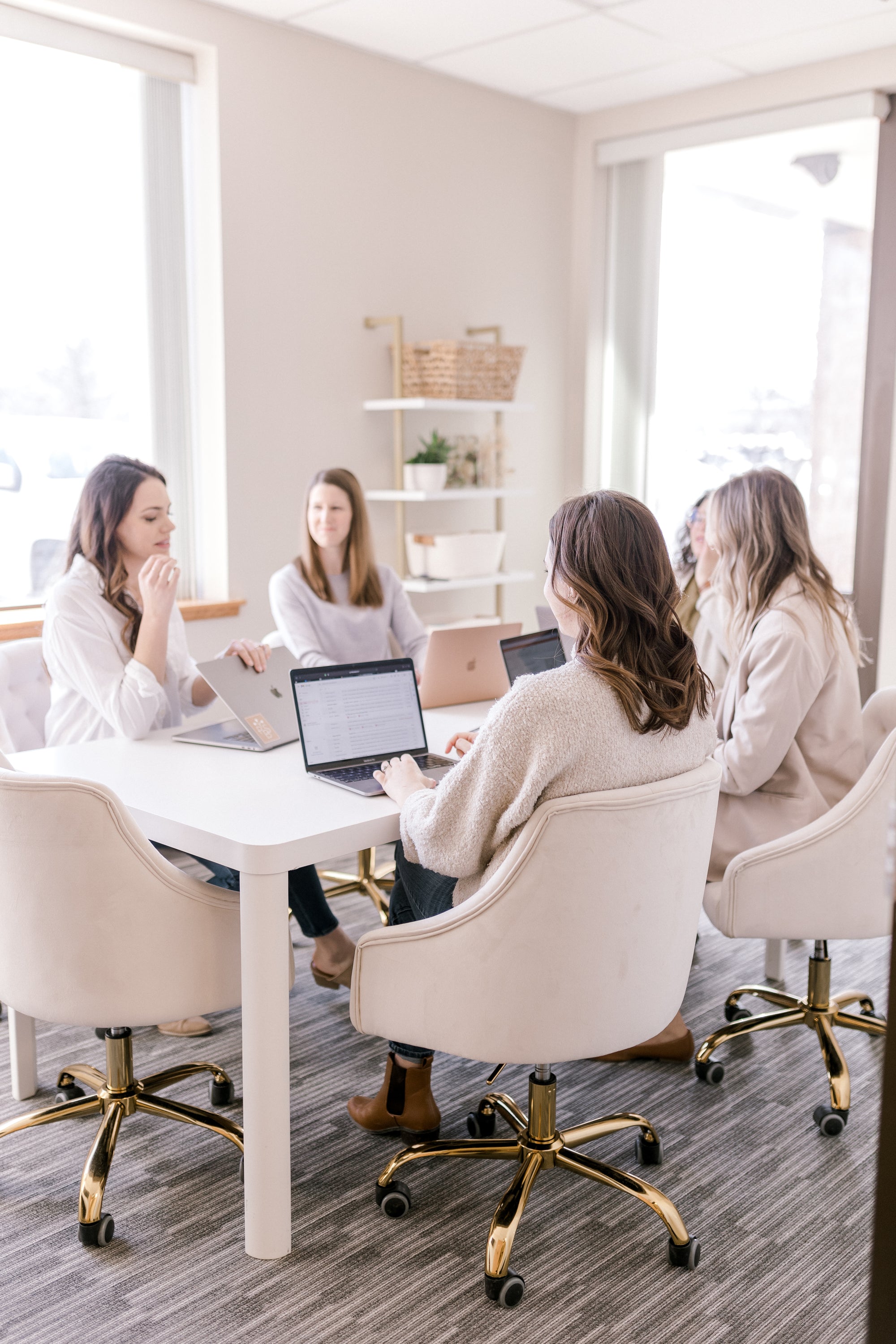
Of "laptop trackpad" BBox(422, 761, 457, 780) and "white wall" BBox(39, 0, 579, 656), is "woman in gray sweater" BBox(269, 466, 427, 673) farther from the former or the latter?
"laptop trackpad" BBox(422, 761, 457, 780)

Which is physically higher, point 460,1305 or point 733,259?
point 733,259

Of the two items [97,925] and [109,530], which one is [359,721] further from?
[109,530]

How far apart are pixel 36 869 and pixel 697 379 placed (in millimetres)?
3838

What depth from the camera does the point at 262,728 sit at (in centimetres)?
248

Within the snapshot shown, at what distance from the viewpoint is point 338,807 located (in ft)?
6.63

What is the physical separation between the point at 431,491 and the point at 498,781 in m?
2.78

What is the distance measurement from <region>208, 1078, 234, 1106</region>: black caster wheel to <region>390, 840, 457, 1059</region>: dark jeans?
387 mm

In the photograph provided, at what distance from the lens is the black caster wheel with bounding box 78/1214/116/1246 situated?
6.28ft

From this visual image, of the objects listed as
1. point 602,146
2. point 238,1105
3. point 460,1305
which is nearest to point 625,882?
point 460,1305

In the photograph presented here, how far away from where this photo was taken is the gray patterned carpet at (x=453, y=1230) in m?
1.76

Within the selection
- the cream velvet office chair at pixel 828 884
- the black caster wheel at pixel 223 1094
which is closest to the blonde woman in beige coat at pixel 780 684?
the cream velvet office chair at pixel 828 884

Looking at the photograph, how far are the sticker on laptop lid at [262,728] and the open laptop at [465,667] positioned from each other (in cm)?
45

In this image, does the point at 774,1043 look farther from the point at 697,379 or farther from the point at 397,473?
the point at 697,379

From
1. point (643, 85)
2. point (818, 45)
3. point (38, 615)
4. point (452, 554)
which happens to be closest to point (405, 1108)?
point (38, 615)
